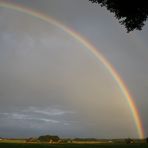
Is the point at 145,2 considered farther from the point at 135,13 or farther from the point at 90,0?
the point at 90,0

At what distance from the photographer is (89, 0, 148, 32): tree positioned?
28.7 meters

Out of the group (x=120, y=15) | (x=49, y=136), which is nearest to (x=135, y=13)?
(x=120, y=15)

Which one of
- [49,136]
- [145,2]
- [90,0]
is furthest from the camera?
[49,136]

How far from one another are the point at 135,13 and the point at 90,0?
368cm

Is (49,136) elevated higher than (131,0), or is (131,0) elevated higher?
(49,136)

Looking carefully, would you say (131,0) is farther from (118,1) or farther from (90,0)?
(90,0)

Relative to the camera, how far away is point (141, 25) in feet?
101

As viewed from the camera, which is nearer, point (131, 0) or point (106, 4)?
point (131, 0)

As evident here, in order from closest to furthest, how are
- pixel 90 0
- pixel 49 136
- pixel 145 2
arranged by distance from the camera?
1. pixel 145 2
2. pixel 90 0
3. pixel 49 136

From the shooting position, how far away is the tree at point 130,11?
94.2 feet

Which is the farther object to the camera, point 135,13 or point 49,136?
point 49,136

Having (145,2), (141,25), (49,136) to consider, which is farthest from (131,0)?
(49,136)

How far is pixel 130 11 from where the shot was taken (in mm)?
29625

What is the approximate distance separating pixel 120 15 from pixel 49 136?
524 feet
